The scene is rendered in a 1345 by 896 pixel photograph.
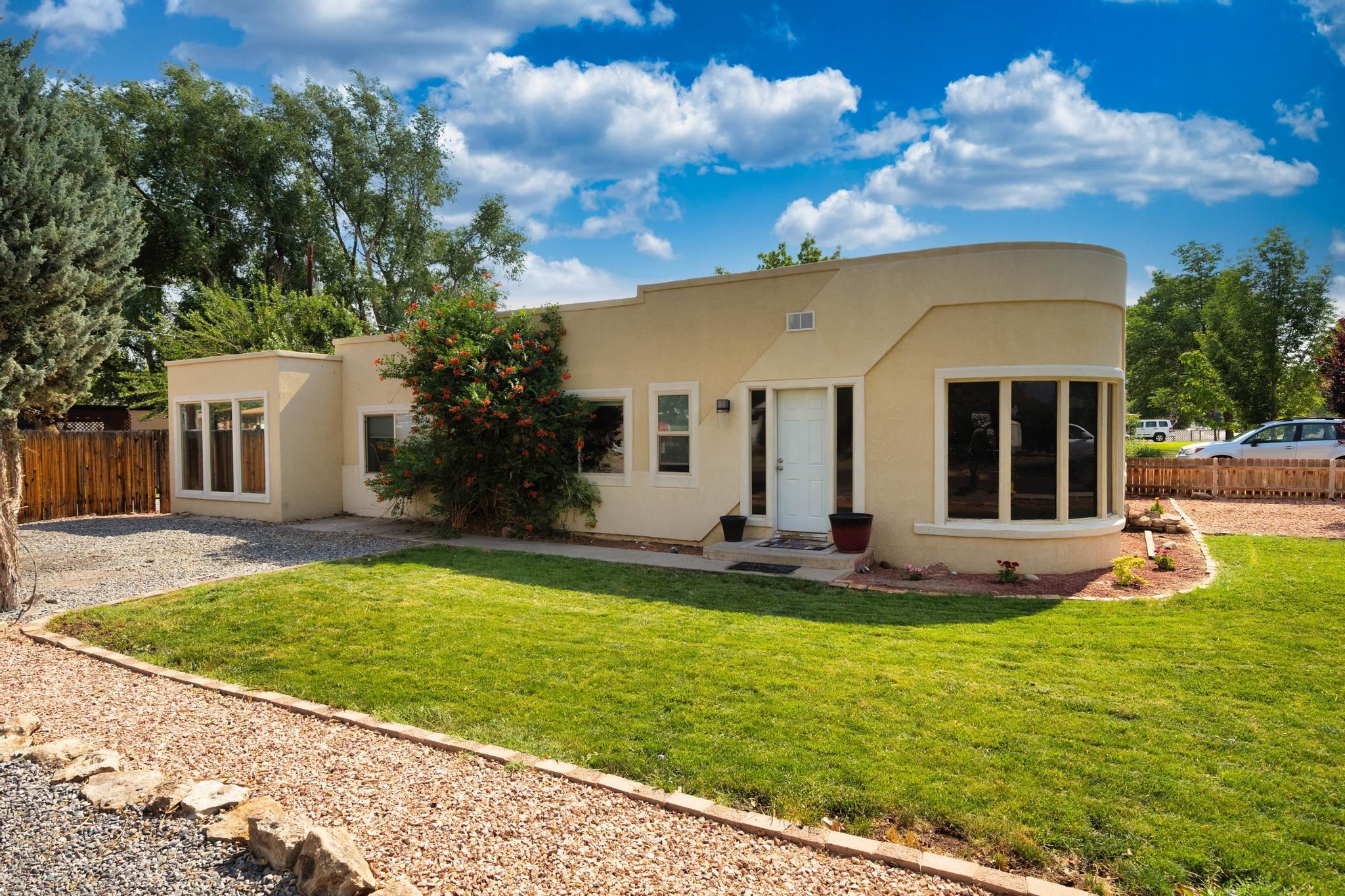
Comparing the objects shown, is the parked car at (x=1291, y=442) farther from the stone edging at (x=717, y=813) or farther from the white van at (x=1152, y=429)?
the white van at (x=1152, y=429)

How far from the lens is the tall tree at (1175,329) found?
42406mm

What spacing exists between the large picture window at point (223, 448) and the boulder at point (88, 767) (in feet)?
37.0

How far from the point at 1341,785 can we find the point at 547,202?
21.3 metres

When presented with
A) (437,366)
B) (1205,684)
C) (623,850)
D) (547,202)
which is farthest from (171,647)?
(547,202)

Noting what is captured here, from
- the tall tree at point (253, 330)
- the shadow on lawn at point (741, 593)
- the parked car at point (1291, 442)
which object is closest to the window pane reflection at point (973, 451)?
the shadow on lawn at point (741, 593)

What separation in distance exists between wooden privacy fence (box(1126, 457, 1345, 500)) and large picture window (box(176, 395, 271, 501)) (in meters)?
19.3

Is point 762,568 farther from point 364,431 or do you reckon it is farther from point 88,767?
point 364,431

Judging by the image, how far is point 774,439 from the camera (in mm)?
10680

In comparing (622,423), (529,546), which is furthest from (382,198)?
(529,546)

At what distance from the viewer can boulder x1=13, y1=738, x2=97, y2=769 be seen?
4.17m

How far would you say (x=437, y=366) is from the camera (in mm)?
12031

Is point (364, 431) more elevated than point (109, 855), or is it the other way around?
point (364, 431)

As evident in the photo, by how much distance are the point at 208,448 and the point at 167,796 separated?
1410 centimetres

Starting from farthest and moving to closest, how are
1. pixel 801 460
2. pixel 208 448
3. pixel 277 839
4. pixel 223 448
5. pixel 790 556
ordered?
pixel 208 448 < pixel 223 448 < pixel 801 460 < pixel 790 556 < pixel 277 839
